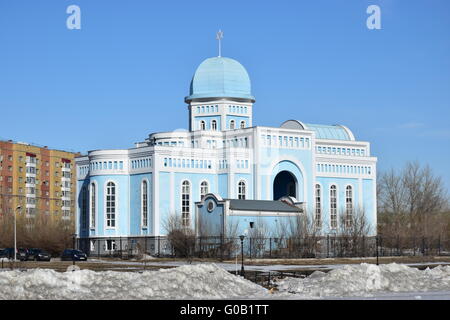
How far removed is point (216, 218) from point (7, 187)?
55149 mm

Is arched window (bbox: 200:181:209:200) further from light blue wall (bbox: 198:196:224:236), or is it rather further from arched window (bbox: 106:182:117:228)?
arched window (bbox: 106:182:117:228)

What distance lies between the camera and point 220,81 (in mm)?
100500

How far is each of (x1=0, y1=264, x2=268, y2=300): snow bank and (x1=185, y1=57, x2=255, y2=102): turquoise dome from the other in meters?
61.6

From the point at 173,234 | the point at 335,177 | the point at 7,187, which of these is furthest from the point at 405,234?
the point at 7,187

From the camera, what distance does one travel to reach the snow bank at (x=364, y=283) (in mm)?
38062

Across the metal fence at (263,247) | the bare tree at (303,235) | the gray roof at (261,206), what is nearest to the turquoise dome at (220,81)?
the gray roof at (261,206)

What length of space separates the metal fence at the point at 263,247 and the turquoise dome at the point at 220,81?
19131mm

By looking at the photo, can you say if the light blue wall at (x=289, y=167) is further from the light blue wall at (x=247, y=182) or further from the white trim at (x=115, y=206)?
the white trim at (x=115, y=206)

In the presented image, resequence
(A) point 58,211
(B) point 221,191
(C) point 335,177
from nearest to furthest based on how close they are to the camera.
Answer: (B) point 221,191 < (C) point 335,177 < (A) point 58,211

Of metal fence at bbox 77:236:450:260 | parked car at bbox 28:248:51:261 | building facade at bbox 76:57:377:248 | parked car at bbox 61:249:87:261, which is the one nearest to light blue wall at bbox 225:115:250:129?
building facade at bbox 76:57:377:248

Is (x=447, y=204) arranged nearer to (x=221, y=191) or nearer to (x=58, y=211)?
(x=221, y=191)

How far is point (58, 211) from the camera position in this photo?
14262 cm

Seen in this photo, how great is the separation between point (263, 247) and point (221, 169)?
1263cm
